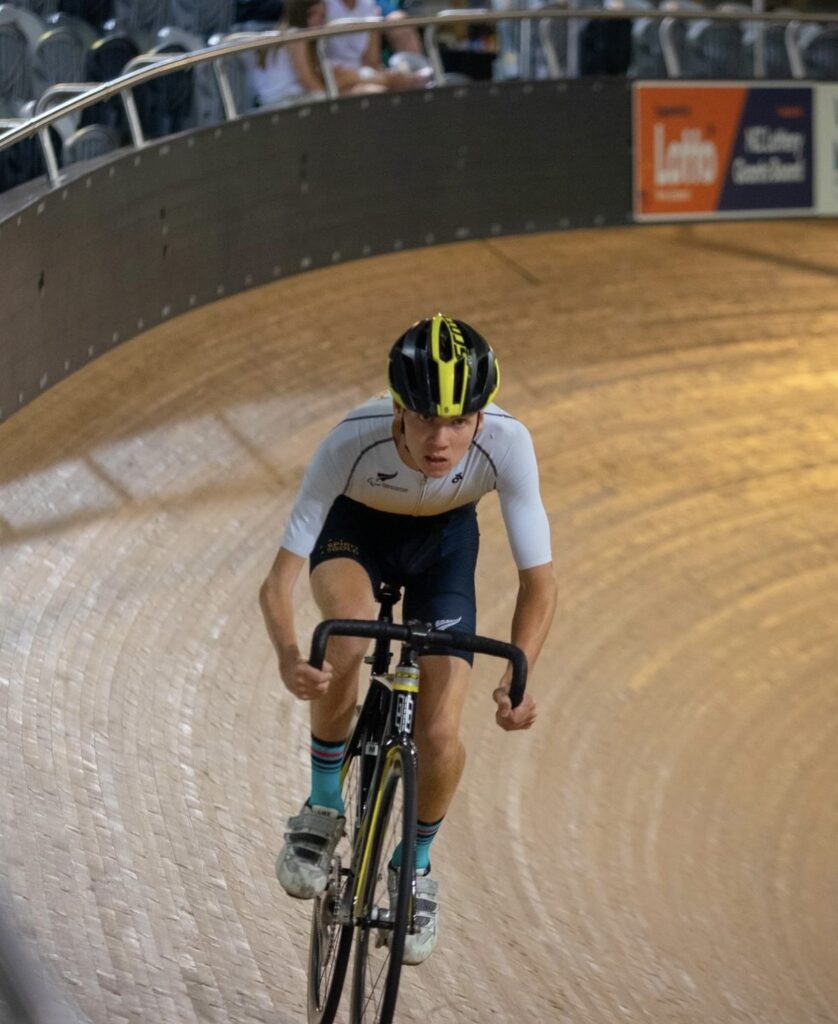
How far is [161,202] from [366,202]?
1680 mm

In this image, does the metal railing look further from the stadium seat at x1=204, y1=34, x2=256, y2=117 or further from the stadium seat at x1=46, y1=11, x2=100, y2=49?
the stadium seat at x1=46, y1=11, x2=100, y2=49

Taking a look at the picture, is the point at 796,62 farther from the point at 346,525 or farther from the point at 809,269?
the point at 346,525

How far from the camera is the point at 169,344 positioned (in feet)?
22.6

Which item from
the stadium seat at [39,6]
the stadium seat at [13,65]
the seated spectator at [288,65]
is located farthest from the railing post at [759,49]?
the stadium seat at [13,65]

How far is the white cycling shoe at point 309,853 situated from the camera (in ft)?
9.63

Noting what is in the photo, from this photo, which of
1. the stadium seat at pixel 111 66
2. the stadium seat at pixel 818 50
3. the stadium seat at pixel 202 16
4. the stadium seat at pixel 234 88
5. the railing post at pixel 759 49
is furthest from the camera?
the stadium seat at pixel 818 50

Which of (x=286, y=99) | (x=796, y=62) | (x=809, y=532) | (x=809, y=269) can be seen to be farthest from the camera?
(x=796, y=62)

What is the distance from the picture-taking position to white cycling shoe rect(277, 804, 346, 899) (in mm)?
2936

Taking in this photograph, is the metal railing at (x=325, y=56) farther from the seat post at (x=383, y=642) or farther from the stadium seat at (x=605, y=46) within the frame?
the seat post at (x=383, y=642)

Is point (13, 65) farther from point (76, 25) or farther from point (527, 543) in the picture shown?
point (527, 543)

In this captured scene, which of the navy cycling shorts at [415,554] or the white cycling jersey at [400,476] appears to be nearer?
the white cycling jersey at [400,476]

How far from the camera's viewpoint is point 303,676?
2.58 meters

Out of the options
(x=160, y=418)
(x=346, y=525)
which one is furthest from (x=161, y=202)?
(x=346, y=525)

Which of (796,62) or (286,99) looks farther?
(796,62)
